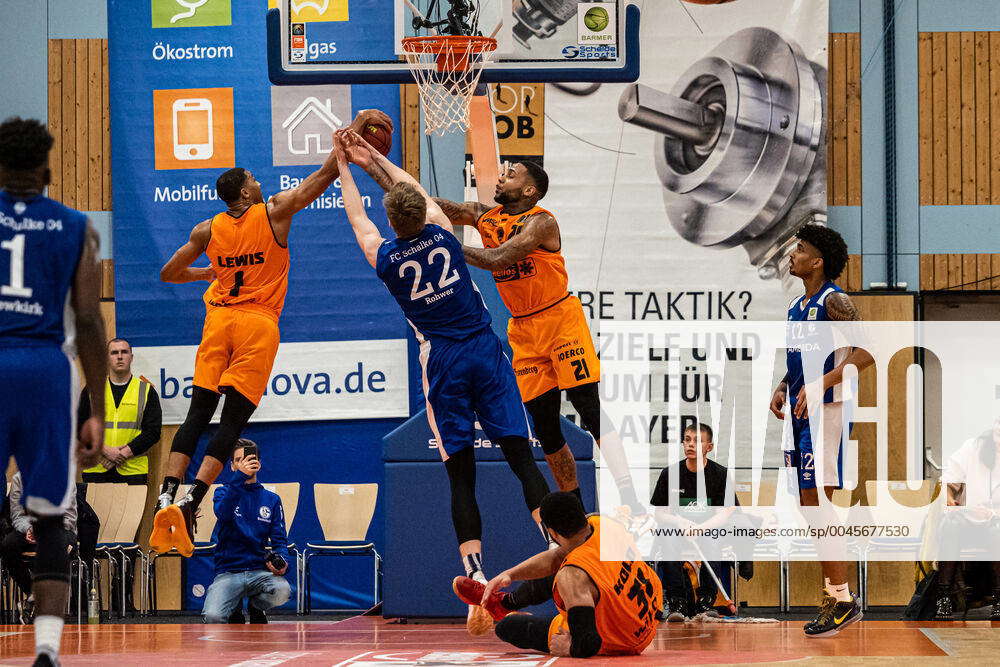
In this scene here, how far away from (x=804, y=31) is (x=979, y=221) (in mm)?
3140

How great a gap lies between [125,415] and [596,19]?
7294 mm

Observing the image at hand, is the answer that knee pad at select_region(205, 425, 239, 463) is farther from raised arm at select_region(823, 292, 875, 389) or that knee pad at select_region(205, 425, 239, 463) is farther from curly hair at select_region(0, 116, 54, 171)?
raised arm at select_region(823, 292, 875, 389)

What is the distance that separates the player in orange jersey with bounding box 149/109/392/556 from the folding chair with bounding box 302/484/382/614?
542 centimetres

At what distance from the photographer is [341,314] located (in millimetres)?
13938


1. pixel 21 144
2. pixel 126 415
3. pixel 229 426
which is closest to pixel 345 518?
pixel 126 415

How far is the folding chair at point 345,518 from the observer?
44.2 ft

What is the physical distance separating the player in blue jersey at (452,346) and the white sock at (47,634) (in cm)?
287

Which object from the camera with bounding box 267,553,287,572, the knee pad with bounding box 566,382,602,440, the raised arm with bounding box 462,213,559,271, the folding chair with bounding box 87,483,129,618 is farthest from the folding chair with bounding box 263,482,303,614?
the raised arm with bounding box 462,213,559,271

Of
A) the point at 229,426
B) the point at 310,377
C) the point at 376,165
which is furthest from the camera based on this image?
the point at 310,377

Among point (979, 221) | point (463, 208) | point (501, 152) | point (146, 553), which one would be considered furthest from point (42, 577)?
point (979, 221)

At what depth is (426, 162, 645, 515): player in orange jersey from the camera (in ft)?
27.5

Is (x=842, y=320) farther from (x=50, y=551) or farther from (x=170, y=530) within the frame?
(x=50, y=551)

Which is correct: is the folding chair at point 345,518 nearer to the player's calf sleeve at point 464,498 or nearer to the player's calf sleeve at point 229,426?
the player's calf sleeve at point 229,426

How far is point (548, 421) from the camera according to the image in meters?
8.51
